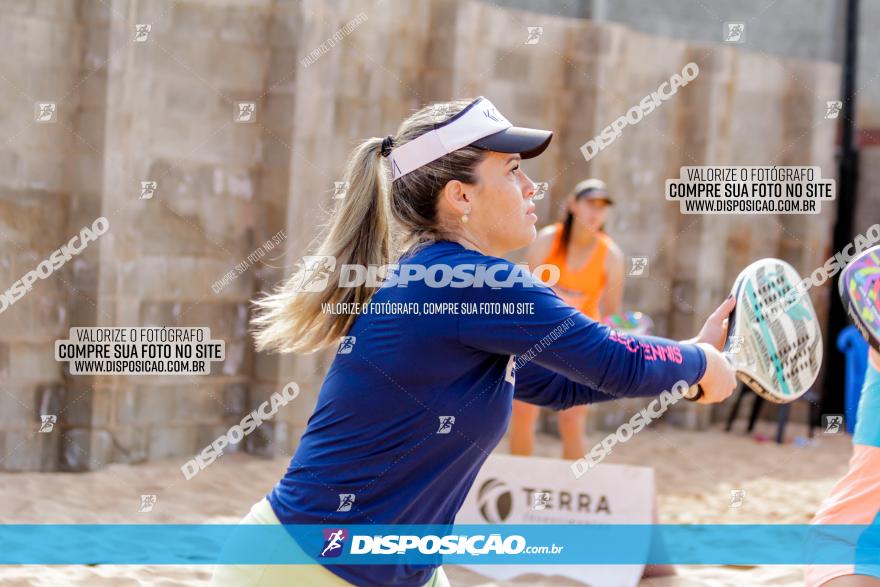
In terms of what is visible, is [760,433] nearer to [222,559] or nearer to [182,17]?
[182,17]

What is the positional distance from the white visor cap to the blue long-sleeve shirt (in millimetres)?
289

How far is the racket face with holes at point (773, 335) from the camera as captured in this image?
2.53 meters

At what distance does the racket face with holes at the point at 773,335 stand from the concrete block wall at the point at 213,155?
4.77 m

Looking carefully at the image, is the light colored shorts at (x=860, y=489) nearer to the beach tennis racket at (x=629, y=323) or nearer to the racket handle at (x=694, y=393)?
the racket handle at (x=694, y=393)

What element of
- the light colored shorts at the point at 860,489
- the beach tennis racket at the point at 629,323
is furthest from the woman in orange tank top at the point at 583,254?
the light colored shorts at the point at 860,489

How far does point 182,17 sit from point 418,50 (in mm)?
1999

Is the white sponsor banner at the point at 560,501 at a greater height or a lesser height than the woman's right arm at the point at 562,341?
lesser

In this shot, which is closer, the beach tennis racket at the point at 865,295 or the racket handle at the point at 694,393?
the racket handle at the point at 694,393

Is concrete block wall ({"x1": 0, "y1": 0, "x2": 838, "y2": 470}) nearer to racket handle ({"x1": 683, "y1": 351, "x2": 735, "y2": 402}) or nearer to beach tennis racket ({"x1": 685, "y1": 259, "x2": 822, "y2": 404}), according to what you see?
beach tennis racket ({"x1": 685, "y1": 259, "x2": 822, "y2": 404})

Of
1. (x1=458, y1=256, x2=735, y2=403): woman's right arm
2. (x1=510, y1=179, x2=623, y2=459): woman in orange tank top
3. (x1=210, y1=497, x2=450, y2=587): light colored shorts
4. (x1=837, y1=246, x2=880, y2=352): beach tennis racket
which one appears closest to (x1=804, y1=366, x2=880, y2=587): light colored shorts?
(x1=837, y1=246, x2=880, y2=352): beach tennis racket

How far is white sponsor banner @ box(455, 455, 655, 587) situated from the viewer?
16.3 feet

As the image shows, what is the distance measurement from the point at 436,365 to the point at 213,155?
558cm

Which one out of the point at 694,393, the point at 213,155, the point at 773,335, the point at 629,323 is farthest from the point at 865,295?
the point at 213,155

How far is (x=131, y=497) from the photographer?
6082 millimetres
